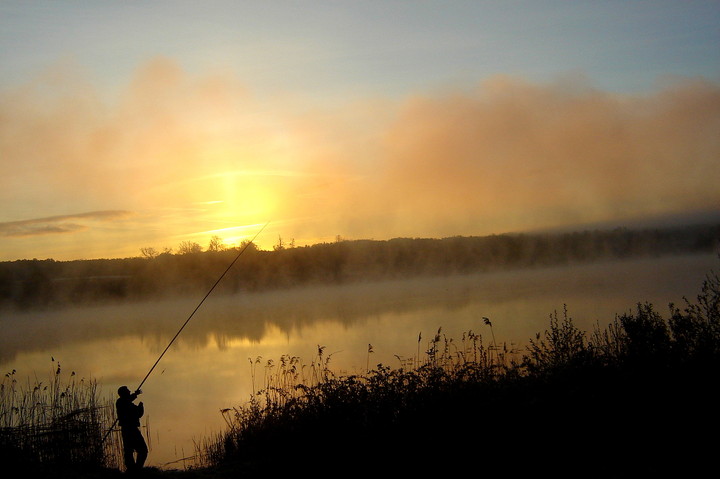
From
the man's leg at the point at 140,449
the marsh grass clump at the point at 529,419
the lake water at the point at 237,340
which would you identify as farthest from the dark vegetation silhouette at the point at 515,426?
the lake water at the point at 237,340

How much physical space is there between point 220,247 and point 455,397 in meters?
56.9

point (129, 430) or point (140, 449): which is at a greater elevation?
point (129, 430)

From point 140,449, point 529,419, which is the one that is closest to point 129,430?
point 140,449

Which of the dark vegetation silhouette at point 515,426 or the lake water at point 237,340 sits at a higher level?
the dark vegetation silhouette at point 515,426

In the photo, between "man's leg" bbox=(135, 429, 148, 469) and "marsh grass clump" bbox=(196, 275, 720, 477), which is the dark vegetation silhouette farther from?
"man's leg" bbox=(135, 429, 148, 469)

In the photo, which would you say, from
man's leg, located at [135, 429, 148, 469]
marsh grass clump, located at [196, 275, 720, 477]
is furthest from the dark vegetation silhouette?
man's leg, located at [135, 429, 148, 469]

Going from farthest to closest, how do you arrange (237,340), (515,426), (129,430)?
(237,340) < (129,430) < (515,426)

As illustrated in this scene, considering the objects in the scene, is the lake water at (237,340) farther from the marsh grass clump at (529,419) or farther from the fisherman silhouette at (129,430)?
the marsh grass clump at (529,419)

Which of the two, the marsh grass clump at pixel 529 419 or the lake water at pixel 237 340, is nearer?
the marsh grass clump at pixel 529 419

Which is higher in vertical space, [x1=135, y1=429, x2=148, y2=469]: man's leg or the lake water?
[x1=135, y1=429, x2=148, y2=469]: man's leg

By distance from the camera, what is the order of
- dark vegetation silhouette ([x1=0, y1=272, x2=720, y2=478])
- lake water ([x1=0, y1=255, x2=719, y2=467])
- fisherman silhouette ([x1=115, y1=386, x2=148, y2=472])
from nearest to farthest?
dark vegetation silhouette ([x1=0, y1=272, x2=720, y2=478]) < fisherman silhouette ([x1=115, y1=386, x2=148, y2=472]) < lake water ([x1=0, y1=255, x2=719, y2=467])

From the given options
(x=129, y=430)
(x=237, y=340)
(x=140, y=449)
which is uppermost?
(x=129, y=430)

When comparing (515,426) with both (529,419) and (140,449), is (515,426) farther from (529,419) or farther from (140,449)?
(140,449)

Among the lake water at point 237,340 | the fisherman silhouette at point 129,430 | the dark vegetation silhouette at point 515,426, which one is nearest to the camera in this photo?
the dark vegetation silhouette at point 515,426
